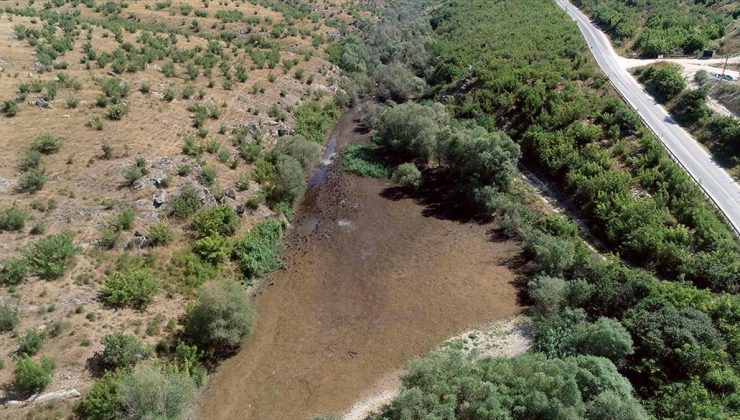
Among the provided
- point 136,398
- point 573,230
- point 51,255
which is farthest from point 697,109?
point 51,255

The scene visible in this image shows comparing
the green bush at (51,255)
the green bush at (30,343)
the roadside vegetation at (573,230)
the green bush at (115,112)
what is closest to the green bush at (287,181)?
the roadside vegetation at (573,230)

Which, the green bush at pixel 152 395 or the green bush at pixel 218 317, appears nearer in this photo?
the green bush at pixel 152 395

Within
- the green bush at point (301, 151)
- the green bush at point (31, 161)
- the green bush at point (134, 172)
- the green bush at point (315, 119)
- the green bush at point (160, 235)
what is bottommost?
the green bush at point (31, 161)

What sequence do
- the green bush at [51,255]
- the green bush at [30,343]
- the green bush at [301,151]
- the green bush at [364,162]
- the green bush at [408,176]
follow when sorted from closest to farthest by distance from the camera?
the green bush at [30,343], the green bush at [51,255], the green bush at [301,151], the green bush at [408,176], the green bush at [364,162]

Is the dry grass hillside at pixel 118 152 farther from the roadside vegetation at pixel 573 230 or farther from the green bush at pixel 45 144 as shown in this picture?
the roadside vegetation at pixel 573 230

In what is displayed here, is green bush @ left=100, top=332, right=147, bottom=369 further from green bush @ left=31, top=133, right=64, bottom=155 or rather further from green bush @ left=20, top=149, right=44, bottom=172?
green bush @ left=31, top=133, right=64, bottom=155

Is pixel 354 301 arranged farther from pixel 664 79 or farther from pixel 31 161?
pixel 664 79

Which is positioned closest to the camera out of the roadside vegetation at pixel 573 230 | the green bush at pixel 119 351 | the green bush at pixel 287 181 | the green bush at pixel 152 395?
the green bush at pixel 152 395

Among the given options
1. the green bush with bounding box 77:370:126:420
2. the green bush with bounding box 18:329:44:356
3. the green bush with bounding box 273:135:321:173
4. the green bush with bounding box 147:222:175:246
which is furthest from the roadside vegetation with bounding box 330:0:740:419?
the green bush with bounding box 147:222:175:246
